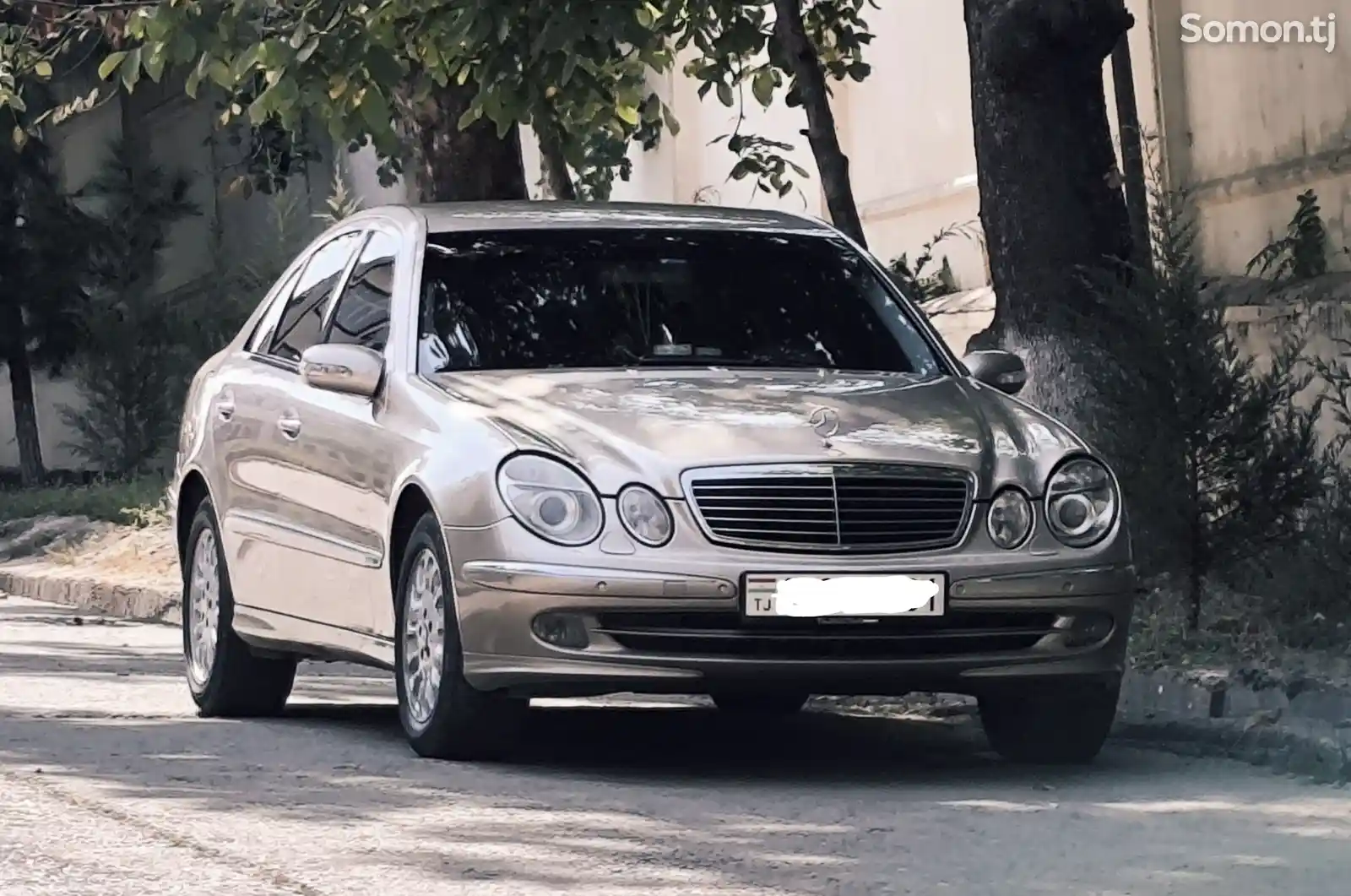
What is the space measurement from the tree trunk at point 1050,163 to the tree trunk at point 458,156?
15.2ft

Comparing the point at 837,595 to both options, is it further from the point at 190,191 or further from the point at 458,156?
the point at 190,191

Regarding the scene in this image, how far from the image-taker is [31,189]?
27172mm

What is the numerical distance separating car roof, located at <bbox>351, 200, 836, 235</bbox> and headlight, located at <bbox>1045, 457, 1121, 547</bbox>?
181cm

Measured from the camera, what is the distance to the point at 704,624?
7.64m

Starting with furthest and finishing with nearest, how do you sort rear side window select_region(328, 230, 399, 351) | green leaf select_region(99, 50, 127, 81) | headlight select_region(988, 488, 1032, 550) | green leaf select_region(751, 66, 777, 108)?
green leaf select_region(751, 66, 777, 108), green leaf select_region(99, 50, 127, 81), rear side window select_region(328, 230, 399, 351), headlight select_region(988, 488, 1032, 550)

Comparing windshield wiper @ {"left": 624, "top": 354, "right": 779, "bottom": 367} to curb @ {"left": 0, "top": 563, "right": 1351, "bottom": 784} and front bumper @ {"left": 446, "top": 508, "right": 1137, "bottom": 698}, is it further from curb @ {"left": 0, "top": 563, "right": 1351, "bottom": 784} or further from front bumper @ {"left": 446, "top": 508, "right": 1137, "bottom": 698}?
curb @ {"left": 0, "top": 563, "right": 1351, "bottom": 784}

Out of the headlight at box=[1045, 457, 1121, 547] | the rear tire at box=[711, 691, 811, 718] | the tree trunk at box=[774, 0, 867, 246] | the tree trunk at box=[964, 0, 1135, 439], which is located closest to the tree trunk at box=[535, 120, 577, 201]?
the tree trunk at box=[774, 0, 867, 246]

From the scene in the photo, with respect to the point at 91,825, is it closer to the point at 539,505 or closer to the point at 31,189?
the point at 539,505

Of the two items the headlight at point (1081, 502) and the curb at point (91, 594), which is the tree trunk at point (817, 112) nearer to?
A: the curb at point (91, 594)

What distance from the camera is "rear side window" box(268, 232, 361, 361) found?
382 inches

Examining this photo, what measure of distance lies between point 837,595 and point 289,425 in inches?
95.6

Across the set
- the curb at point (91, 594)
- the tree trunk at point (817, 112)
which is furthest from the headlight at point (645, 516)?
the curb at point (91, 594)

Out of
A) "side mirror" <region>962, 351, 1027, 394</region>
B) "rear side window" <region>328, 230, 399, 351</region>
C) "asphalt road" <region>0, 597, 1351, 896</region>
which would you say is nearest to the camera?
"asphalt road" <region>0, 597, 1351, 896</region>

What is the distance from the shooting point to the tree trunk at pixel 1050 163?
454 inches
